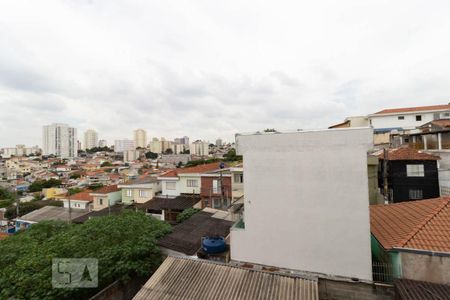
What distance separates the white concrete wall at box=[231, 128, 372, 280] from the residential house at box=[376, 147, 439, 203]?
13099 millimetres

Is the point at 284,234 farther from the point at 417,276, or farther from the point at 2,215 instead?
the point at 2,215

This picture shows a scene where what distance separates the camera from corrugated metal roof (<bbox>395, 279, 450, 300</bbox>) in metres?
6.12

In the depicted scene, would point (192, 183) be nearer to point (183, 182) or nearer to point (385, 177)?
point (183, 182)

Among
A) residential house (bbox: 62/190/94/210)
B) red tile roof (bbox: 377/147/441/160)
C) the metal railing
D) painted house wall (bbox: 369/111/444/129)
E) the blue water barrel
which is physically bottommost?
residential house (bbox: 62/190/94/210)

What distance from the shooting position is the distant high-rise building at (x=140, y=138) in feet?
522

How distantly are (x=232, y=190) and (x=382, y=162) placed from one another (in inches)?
523

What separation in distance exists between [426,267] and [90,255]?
1382 cm

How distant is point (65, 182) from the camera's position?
6444 cm

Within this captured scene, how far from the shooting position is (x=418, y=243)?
753 cm

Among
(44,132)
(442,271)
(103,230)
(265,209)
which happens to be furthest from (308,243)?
(44,132)

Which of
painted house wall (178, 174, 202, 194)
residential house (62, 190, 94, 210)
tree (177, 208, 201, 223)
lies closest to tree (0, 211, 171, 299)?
tree (177, 208, 201, 223)

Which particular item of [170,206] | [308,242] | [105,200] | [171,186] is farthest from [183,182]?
[308,242]

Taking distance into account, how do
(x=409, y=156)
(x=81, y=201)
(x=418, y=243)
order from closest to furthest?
(x=418, y=243), (x=409, y=156), (x=81, y=201)

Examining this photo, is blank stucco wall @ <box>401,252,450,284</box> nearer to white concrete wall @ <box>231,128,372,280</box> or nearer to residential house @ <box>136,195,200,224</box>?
white concrete wall @ <box>231,128,372,280</box>
